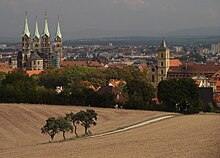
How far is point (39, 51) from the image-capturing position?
14900 centimetres

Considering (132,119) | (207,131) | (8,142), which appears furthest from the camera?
(132,119)

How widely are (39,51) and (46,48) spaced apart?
7.28ft

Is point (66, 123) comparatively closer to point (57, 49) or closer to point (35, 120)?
point (35, 120)

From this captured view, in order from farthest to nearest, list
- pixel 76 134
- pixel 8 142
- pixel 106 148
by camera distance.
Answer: pixel 76 134 < pixel 8 142 < pixel 106 148

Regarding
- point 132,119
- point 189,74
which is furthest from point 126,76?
point 132,119

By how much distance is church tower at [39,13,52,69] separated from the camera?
147 m

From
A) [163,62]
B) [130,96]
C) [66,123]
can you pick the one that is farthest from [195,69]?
[66,123]

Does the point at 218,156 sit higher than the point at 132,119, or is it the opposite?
the point at 218,156

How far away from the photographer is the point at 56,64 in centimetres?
15012

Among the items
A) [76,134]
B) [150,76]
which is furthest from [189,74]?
[76,134]

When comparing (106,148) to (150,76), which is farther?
(150,76)

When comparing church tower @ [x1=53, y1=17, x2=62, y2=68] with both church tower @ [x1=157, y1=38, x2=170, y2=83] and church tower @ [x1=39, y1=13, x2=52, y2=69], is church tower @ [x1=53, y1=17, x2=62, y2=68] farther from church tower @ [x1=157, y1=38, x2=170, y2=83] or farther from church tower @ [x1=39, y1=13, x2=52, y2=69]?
church tower @ [x1=157, y1=38, x2=170, y2=83]

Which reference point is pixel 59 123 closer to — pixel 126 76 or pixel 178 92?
pixel 178 92

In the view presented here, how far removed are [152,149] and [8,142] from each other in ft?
48.4
